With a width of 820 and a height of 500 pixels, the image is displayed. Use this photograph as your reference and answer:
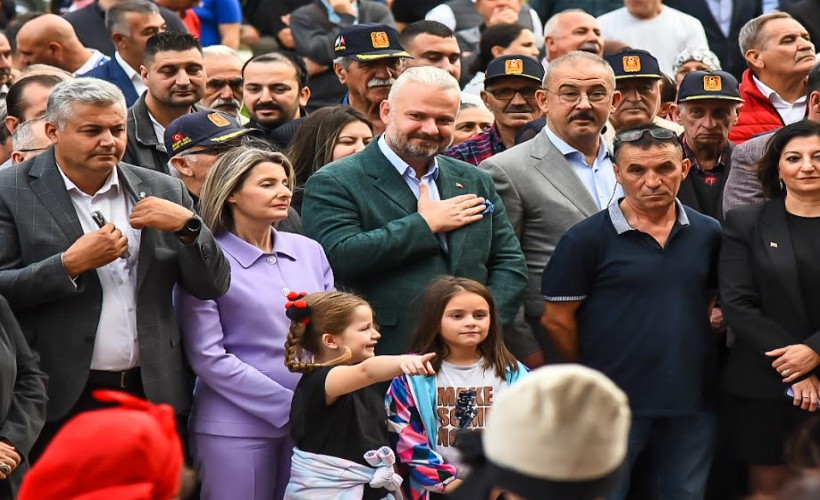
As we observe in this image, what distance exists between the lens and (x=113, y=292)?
5656 millimetres

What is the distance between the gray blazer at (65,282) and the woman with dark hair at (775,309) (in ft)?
7.44

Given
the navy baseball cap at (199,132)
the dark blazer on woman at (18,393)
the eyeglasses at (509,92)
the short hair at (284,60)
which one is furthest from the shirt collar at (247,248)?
the short hair at (284,60)

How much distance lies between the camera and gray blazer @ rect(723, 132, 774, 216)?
22.0 feet

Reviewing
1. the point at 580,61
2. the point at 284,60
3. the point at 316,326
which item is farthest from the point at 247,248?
the point at 284,60

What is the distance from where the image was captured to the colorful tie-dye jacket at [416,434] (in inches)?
228

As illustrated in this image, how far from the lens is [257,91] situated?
8.20 metres

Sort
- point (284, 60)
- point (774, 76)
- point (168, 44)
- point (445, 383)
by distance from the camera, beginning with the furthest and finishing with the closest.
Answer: point (774, 76) < point (284, 60) < point (168, 44) < point (445, 383)

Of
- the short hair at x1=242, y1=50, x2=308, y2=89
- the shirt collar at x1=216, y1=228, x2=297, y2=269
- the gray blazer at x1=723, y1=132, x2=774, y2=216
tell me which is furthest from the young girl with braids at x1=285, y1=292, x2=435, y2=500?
the short hair at x1=242, y1=50, x2=308, y2=89

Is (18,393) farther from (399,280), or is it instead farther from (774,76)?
(774,76)

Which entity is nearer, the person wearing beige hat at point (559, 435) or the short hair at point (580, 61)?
the person wearing beige hat at point (559, 435)

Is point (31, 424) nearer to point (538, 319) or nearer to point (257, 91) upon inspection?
point (538, 319)

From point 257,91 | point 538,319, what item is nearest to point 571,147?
point 538,319

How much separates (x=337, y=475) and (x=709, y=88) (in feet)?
10.9

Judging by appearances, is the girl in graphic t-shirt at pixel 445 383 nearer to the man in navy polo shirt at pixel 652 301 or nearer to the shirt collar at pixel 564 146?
the man in navy polo shirt at pixel 652 301
